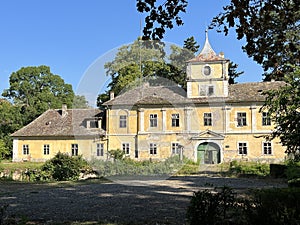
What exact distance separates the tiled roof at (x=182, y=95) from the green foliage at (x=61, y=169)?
48.9 ft

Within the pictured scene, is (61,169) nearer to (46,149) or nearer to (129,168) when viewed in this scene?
(129,168)

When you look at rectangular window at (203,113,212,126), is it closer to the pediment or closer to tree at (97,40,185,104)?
the pediment

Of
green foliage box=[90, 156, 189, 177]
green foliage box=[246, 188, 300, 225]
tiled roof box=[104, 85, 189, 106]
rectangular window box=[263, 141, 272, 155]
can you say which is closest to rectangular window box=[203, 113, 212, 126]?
tiled roof box=[104, 85, 189, 106]

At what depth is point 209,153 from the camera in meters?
33.9

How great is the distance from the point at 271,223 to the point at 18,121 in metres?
44.9

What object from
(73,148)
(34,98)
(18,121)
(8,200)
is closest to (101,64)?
(8,200)

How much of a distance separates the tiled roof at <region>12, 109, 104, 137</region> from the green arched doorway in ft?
31.9

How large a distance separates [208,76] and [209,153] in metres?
7.06

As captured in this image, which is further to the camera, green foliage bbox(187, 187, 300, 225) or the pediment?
the pediment

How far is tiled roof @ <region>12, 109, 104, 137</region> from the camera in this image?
3729 cm

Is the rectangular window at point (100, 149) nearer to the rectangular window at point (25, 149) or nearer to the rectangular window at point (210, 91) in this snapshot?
the rectangular window at point (25, 149)

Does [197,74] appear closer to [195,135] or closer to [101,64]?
[195,135]

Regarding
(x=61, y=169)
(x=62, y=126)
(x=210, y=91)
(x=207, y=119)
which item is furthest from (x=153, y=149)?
(x=61, y=169)

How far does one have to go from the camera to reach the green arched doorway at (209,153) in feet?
111
